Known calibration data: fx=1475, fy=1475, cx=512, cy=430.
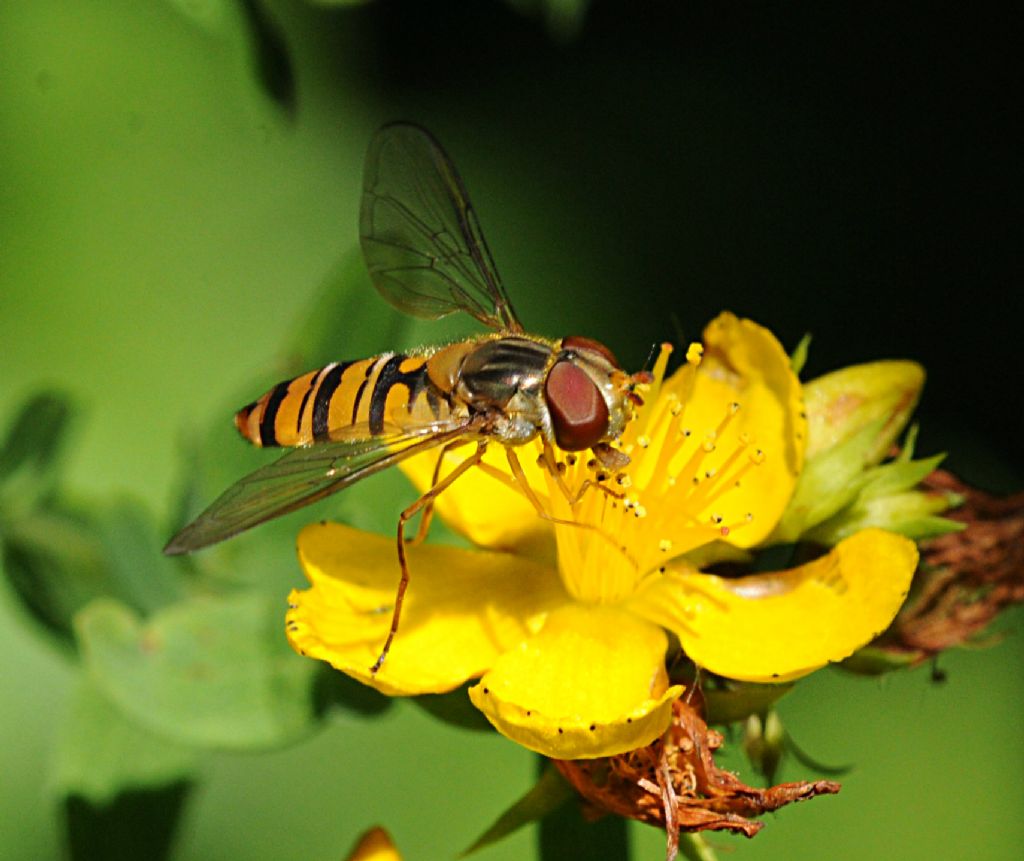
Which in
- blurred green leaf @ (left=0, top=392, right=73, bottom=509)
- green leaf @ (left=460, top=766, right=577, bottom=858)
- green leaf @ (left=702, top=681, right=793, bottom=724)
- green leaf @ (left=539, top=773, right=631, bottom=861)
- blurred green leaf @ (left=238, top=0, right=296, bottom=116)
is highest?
blurred green leaf @ (left=238, top=0, right=296, bottom=116)

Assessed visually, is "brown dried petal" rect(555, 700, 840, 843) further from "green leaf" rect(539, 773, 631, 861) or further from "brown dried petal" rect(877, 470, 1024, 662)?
"brown dried petal" rect(877, 470, 1024, 662)

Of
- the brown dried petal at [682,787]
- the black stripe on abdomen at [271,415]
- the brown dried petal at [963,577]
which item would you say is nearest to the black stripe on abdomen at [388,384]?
the black stripe on abdomen at [271,415]

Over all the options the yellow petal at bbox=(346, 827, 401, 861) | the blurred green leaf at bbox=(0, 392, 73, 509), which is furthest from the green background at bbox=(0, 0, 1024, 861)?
the yellow petal at bbox=(346, 827, 401, 861)

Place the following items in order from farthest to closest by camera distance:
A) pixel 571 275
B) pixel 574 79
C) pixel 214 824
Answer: pixel 574 79
pixel 571 275
pixel 214 824

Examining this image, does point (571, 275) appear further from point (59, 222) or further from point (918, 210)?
point (59, 222)

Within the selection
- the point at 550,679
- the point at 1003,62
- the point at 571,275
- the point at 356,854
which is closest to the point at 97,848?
the point at 356,854

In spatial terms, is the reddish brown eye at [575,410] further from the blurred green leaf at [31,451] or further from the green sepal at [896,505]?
the blurred green leaf at [31,451]
